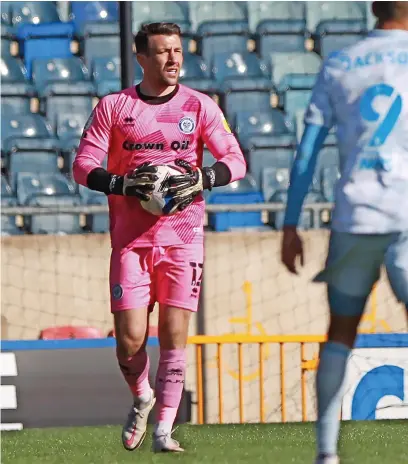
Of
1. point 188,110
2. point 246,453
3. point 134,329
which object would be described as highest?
point 188,110

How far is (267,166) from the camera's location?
1412 cm

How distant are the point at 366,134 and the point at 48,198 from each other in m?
8.81

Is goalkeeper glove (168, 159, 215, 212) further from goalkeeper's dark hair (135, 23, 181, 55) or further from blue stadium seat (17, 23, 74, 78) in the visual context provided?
blue stadium seat (17, 23, 74, 78)

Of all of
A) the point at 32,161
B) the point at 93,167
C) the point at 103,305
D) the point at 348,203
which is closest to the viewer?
the point at 348,203

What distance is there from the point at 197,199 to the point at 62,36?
1026 cm

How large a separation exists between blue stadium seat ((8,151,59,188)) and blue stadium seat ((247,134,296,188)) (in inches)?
86.0

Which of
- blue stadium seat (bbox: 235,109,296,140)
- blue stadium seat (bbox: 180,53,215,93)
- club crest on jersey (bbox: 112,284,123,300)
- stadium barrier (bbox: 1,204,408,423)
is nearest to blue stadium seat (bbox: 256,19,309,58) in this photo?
blue stadium seat (bbox: 180,53,215,93)

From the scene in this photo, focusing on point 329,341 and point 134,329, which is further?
point 134,329

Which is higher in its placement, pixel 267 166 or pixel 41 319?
pixel 267 166

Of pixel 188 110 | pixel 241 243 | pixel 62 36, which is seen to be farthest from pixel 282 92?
pixel 188 110

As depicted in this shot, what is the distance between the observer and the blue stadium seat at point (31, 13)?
15.9m

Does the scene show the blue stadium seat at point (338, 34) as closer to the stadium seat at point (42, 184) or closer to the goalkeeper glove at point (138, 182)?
the stadium seat at point (42, 184)

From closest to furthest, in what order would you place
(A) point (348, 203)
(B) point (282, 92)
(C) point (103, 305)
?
(A) point (348, 203) → (C) point (103, 305) → (B) point (282, 92)

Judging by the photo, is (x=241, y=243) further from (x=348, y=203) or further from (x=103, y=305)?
(x=348, y=203)
